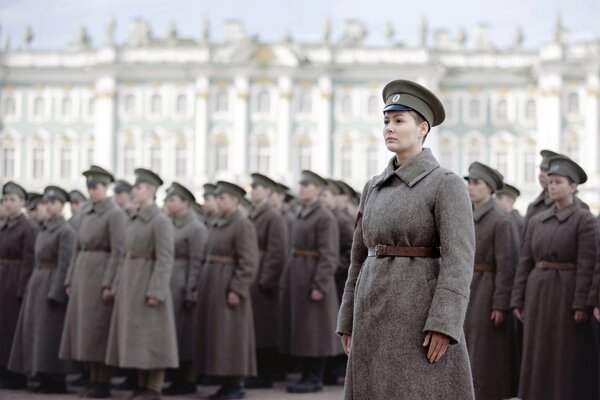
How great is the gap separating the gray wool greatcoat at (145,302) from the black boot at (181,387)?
1293mm

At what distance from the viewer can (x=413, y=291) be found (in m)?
4.75

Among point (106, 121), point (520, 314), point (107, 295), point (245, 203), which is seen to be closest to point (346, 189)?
point (245, 203)

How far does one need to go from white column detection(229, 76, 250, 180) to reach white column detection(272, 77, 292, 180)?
58.4 inches

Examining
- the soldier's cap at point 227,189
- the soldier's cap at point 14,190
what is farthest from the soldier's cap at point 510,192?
the soldier's cap at point 14,190

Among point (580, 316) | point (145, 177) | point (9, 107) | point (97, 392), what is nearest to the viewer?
Answer: point (580, 316)

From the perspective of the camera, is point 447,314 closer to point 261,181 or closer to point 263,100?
point 261,181

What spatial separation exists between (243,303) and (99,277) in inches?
53.4

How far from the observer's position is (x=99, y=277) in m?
9.80

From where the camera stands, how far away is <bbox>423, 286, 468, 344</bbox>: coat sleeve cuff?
4.57m

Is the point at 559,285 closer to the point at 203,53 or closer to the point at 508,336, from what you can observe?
the point at 508,336

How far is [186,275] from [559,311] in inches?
170

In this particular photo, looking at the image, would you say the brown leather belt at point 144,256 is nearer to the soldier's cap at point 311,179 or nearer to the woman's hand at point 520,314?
the soldier's cap at point 311,179

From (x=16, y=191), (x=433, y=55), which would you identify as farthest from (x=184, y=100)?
(x=16, y=191)

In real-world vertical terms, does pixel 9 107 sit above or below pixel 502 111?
below
